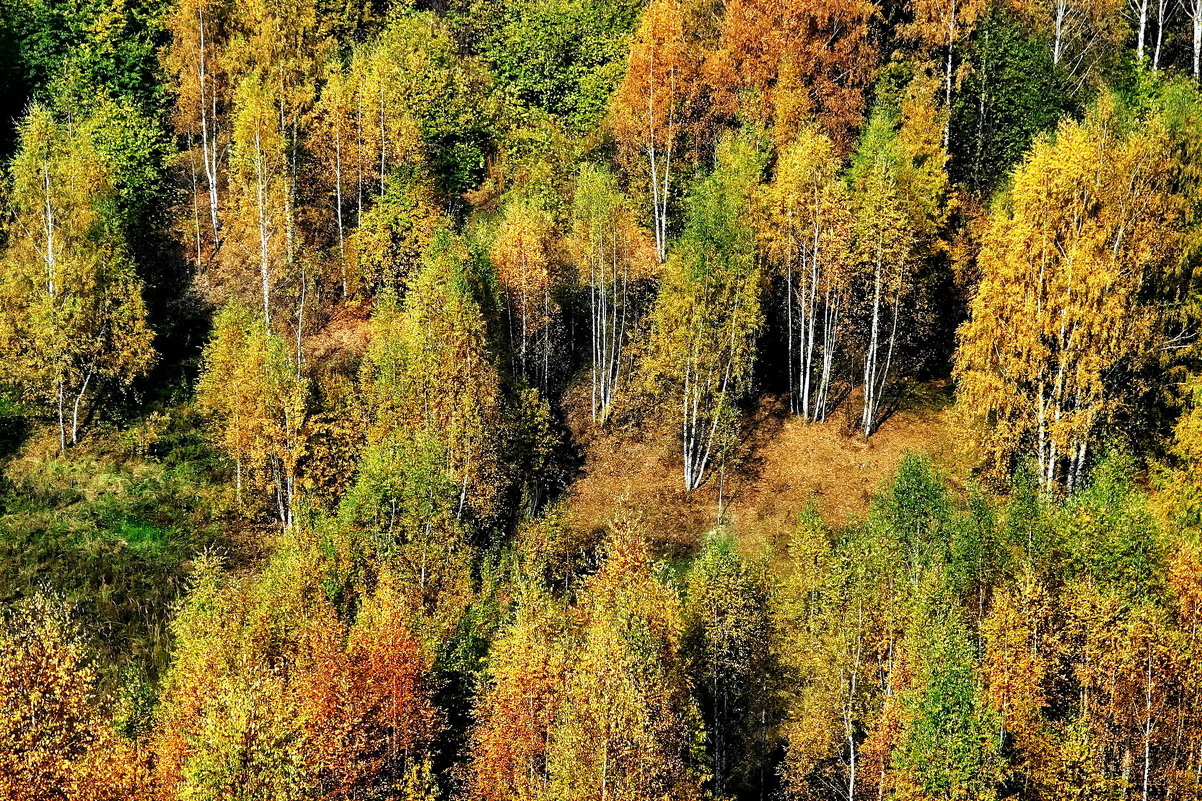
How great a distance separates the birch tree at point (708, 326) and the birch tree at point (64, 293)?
88.5 feet

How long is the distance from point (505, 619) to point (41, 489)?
2502 centimetres

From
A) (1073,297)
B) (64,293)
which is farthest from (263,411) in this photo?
(1073,297)

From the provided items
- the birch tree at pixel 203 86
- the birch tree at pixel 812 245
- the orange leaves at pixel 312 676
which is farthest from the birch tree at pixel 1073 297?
the birch tree at pixel 203 86

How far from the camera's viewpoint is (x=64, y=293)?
192 ft

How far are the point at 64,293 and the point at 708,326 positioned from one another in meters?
32.8

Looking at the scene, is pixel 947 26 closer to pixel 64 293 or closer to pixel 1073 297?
pixel 1073 297

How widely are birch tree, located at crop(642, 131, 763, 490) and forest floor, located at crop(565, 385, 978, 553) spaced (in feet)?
5.34

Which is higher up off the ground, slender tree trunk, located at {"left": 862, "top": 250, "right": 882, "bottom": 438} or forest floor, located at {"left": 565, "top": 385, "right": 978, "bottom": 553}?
slender tree trunk, located at {"left": 862, "top": 250, "right": 882, "bottom": 438}

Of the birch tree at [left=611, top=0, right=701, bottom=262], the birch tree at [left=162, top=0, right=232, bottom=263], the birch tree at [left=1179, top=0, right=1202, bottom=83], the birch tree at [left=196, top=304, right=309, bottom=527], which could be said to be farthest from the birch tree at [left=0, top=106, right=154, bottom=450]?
the birch tree at [left=1179, top=0, right=1202, bottom=83]

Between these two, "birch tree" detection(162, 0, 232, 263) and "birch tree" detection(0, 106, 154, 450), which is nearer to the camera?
"birch tree" detection(0, 106, 154, 450)

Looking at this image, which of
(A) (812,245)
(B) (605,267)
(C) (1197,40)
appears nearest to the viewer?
(C) (1197,40)

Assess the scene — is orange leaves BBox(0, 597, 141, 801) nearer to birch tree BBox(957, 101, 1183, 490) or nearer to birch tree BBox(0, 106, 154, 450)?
birch tree BBox(0, 106, 154, 450)

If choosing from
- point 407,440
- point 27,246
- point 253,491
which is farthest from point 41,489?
point 407,440

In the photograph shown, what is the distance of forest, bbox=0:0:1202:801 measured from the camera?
3916 centimetres
